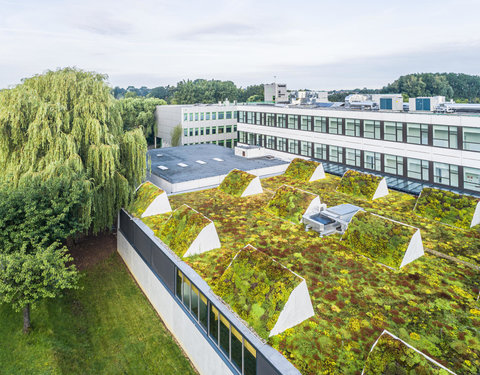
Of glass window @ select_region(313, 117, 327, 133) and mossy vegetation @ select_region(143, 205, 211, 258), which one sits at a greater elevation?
glass window @ select_region(313, 117, 327, 133)

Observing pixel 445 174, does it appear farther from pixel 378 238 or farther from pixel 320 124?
pixel 378 238

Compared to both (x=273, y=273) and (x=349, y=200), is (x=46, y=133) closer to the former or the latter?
(x=273, y=273)

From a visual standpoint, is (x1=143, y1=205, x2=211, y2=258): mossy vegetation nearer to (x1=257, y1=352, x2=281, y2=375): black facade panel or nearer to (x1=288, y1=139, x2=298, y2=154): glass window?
(x1=257, y1=352, x2=281, y2=375): black facade panel

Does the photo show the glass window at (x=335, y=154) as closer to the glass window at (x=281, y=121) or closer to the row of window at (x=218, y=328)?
the glass window at (x=281, y=121)

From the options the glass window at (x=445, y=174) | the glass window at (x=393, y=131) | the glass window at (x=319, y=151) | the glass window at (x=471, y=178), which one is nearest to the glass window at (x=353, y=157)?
the glass window at (x=319, y=151)

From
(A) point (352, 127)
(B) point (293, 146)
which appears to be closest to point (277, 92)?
(B) point (293, 146)

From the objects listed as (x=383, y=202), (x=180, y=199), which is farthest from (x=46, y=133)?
(x=383, y=202)

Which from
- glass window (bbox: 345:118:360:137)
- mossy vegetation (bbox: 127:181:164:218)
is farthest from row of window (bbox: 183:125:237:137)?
mossy vegetation (bbox: 127:181:164:218)
